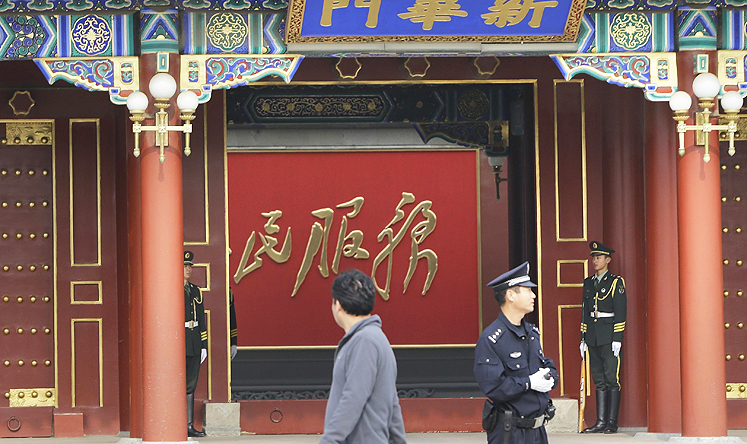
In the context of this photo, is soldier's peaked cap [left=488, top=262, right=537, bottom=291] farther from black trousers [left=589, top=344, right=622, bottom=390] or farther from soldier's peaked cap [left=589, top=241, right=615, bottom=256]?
black trousers [left=589, top=344, right=622, bottom=390]

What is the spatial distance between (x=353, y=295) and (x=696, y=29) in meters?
5.44

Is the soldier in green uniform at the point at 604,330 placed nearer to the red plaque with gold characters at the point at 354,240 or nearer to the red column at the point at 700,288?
the red column at the point at 700,288

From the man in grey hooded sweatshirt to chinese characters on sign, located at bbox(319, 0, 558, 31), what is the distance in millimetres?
4062

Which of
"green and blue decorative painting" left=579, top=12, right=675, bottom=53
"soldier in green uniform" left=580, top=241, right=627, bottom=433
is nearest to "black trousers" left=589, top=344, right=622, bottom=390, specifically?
"soldier in green uniform" left=580, top=241, right=627, bottom=433

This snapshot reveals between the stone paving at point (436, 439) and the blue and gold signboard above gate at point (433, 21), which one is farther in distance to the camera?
the stone paving at point (436, 439)

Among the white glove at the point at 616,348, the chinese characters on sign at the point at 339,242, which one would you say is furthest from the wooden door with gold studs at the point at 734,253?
the chinese characters on sign at the point at 339,242

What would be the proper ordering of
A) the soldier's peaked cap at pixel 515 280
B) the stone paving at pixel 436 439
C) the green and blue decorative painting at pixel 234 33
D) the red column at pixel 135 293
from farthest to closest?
the stone paving at pixel 436 439 → the red column at pixel 135 293 → the green and blue decorative painting at pixel 234 33 → the soldier's peaked cap at pixel 515 280

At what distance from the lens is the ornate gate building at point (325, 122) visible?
31.6ft

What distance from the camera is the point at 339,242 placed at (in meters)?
17.1

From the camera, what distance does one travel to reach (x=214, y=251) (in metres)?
11.4

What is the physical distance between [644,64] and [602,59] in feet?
1.17

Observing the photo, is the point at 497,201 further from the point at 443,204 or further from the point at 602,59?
the point at 602,59

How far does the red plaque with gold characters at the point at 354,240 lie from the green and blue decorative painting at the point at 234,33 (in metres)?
7.39

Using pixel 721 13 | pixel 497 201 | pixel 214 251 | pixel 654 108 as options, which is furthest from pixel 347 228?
pixel 721 13
